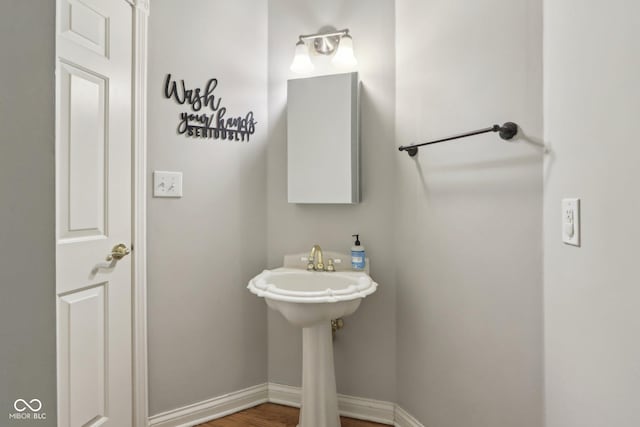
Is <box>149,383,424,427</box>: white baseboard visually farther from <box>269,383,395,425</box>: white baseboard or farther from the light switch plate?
the light switch plate

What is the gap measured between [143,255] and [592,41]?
1.76 metres

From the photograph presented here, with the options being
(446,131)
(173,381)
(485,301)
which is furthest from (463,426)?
(173,381)

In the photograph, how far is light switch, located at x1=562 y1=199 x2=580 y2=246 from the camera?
2.75ft

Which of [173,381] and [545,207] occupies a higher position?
[545,207]

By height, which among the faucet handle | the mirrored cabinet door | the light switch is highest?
the mirrored cabinet door

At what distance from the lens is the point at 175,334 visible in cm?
179

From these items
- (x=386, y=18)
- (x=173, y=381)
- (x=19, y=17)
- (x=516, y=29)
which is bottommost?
(x=173, y=381)

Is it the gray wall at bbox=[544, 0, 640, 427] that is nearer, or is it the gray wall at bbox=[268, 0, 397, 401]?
the gray wall at bbox=[544, 0, 640, 427]

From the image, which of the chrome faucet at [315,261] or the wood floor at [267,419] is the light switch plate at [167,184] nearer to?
the chrome faucet at [315,261]

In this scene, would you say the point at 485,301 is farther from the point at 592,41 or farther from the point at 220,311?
the point at 220,311

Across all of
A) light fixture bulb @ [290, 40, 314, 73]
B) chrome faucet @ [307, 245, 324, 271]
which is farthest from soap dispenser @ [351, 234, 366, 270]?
light fixture bulb @ [290, 40, 314, 73]

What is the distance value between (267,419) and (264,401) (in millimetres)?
172

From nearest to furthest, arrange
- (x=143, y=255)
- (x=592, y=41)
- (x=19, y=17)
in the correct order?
(x=19, y=17) < (x=592, y=41) < (x=143, y=255)

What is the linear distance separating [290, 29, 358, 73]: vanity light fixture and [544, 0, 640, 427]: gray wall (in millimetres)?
1035
